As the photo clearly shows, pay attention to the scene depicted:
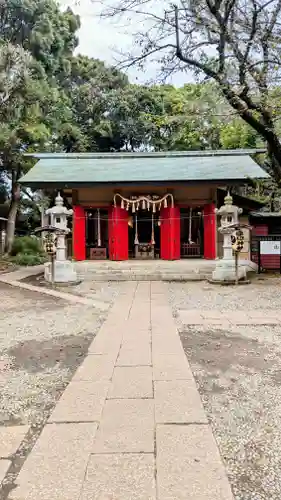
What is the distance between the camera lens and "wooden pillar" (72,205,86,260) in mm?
13773

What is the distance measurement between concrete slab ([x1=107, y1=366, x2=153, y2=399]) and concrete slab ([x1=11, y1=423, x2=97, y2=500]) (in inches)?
24.1

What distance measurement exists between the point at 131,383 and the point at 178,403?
589mm

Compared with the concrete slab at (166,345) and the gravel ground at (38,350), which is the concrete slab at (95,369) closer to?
the gravel ground at (38,350)

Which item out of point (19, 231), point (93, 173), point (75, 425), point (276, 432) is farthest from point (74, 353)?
point (19, 231)

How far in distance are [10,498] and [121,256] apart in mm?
A: 11887

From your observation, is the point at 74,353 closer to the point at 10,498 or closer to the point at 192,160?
the point at 10,498

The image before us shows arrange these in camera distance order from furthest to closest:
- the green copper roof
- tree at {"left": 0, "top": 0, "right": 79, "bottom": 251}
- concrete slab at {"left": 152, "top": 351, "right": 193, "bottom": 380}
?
tree at {"left": 0, "top": 0, "right": 79, "bottom": 251} → the green copper roof → concrete slab at {"left": 152, "top": 351, "right": 193, "bottom": 380}

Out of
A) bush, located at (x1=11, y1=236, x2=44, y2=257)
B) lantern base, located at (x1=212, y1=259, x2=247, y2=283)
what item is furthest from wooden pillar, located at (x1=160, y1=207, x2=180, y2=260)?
bush, located at (x1=11, y1=236, x2=44, y2=257)

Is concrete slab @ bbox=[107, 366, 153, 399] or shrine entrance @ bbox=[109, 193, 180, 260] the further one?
shrine entrance @ bbox=[109, 193, 180, 260]

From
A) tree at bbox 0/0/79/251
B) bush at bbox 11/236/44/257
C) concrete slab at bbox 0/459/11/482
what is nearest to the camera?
concrete slab at bbox 0/459/11/482

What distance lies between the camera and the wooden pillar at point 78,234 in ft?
45.2

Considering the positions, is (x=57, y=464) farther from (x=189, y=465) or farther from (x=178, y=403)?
(x=178, y=403)

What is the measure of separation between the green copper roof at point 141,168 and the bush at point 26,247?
16.1 ft

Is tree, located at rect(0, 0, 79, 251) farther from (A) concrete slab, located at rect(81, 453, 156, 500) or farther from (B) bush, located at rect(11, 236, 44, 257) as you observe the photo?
(A) concrete slab, located at rect(81, 453, 156, 500)
